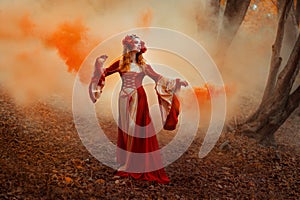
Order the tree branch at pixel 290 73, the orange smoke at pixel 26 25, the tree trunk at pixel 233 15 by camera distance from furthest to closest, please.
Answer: the orange smoke at pixel 26 25
the tree trunk at pixel 233 15
the tree branch at pixel 290 73

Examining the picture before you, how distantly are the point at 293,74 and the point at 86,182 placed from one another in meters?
5.58

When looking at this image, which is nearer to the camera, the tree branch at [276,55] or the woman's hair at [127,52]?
the woman's hair at [127,52]

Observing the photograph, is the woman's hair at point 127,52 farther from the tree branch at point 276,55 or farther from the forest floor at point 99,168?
the tree branch at point 276,55

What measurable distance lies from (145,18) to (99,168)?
8.29 metres

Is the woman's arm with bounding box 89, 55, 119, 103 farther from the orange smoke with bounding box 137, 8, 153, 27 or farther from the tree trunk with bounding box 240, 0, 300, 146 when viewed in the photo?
the orange smoke with bounding box 137, 8, 153, 27

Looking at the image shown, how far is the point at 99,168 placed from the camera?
7.04 meters

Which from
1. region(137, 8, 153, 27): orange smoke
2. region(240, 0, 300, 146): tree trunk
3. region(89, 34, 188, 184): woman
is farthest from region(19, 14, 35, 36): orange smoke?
region(240, 0, 300, 146): tree trunk

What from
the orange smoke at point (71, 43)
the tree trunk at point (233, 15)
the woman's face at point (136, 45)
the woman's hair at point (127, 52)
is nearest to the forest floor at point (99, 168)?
the orange smoke at point (71, 43)

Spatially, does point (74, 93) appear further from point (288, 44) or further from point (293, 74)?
point (288, 44)

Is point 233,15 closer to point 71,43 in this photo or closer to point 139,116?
point 71,43

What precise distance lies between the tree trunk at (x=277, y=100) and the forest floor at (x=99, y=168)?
340 millimetres

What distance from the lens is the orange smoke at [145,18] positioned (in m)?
13.6

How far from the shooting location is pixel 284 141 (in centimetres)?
1070

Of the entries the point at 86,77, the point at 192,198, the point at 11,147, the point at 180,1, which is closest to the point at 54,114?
the point at 86,77
